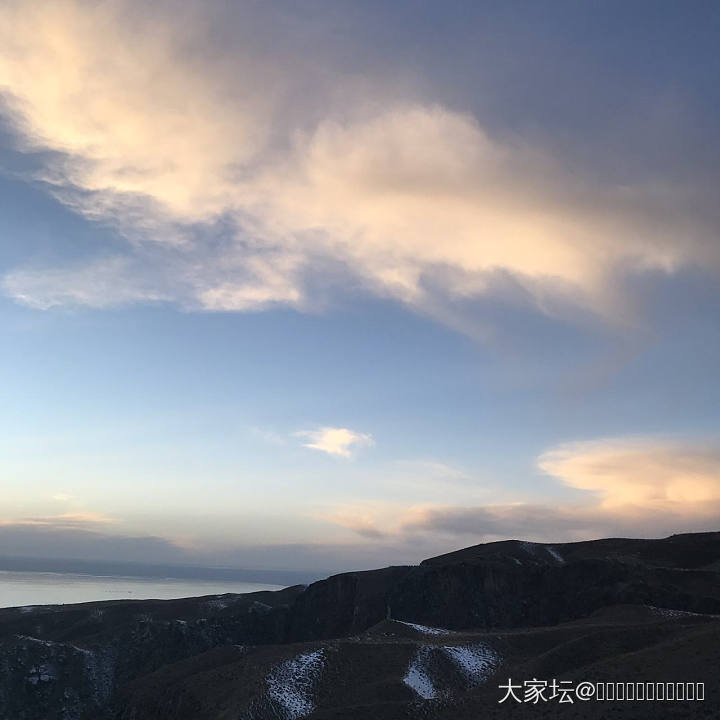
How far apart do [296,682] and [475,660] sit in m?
17.5

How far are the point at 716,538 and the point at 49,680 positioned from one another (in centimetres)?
10547

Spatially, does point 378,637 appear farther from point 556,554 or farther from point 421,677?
point 556,554

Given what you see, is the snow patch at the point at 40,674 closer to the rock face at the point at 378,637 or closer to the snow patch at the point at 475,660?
the rock face at the point at 378,637

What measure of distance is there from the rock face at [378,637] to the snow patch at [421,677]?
6.3 inches

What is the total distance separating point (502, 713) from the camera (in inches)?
1759

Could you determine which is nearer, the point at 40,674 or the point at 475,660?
the point at 475,660

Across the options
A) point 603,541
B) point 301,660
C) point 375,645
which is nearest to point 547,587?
point 603,541

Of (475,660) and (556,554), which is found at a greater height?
(556,554)

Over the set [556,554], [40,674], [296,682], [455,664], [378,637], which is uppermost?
[556,554]

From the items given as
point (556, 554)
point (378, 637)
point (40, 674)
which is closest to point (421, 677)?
point (378, 637)

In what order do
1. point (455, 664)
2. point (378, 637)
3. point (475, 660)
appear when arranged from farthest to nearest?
point (378, 637) → point (475, 660) → point (455, 664)

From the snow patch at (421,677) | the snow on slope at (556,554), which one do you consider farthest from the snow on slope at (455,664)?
the snow on slope at (556,554)

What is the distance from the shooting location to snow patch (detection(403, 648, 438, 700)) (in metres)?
55.7

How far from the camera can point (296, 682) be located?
58.5m
